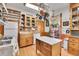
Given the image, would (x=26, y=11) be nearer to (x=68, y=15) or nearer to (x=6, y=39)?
(x=6, y=39)

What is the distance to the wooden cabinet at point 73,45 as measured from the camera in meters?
2.09

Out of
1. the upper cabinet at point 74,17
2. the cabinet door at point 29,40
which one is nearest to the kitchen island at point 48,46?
the cabinet door at point 29,40

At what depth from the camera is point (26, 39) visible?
6.95ft

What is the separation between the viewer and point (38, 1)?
6.94ft

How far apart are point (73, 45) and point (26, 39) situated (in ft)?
3.10

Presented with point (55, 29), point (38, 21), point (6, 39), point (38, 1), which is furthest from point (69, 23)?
point (6, 39)

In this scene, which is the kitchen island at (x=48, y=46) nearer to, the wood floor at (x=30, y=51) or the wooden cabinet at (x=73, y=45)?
the wood floor at (x=30, y=51)

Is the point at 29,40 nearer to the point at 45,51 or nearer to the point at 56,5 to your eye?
the point at 45,51

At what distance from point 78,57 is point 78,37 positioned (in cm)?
41

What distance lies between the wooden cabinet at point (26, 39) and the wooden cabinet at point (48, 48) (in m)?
0.14

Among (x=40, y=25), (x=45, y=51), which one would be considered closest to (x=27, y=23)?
(x=40, y=25)

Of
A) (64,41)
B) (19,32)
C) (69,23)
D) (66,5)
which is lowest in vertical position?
(64,41)

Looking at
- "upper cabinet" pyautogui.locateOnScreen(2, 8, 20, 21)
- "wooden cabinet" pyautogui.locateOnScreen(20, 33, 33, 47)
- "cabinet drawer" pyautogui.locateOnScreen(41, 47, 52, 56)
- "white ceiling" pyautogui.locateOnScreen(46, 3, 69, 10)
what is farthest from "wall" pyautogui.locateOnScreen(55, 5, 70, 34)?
"upper cabinet" pyautogui.locateOnScreen(2, 8, 20, 21)

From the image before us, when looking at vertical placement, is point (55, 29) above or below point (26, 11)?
below
